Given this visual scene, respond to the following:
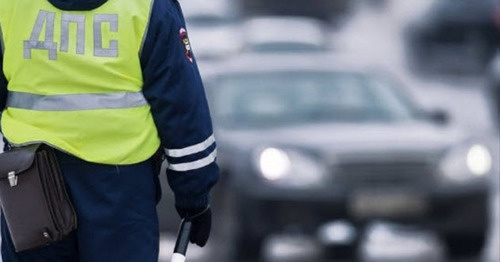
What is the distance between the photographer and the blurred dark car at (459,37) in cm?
2908

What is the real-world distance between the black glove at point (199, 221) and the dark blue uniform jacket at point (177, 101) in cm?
4

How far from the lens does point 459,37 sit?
29266 millimetres

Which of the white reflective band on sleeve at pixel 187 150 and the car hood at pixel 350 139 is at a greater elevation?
the car hood at pixel 350 139

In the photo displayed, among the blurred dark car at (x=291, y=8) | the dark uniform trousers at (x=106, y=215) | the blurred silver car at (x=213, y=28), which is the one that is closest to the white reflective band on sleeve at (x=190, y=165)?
the dark uniform trousers at (x=106, y=215)

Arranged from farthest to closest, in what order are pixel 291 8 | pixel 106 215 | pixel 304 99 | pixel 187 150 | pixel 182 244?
pixel 291 8 < pixel 304 99 < pixel 182 244 < pixel 187 150 < pixel 106 215

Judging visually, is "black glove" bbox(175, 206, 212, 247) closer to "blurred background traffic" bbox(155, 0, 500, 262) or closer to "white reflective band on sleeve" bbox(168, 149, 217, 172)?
"white reflective band on sleeve" bbox(168, 149, 217, 172)

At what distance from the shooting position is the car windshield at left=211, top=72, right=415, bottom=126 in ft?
40.1

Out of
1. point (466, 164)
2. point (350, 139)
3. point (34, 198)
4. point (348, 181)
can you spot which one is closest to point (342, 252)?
point (348, 181)

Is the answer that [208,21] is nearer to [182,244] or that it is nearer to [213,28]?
[213,28]

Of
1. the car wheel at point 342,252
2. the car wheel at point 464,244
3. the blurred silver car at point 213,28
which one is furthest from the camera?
the blurred silver car at point 213,28

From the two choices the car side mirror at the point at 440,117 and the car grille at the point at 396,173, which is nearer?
the car grille at the point at 396,173

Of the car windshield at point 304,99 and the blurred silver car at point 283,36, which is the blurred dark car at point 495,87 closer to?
the car windshield at point 304,99

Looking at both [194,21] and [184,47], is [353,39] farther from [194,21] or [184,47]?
[184,47]

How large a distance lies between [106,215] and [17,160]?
309mm
